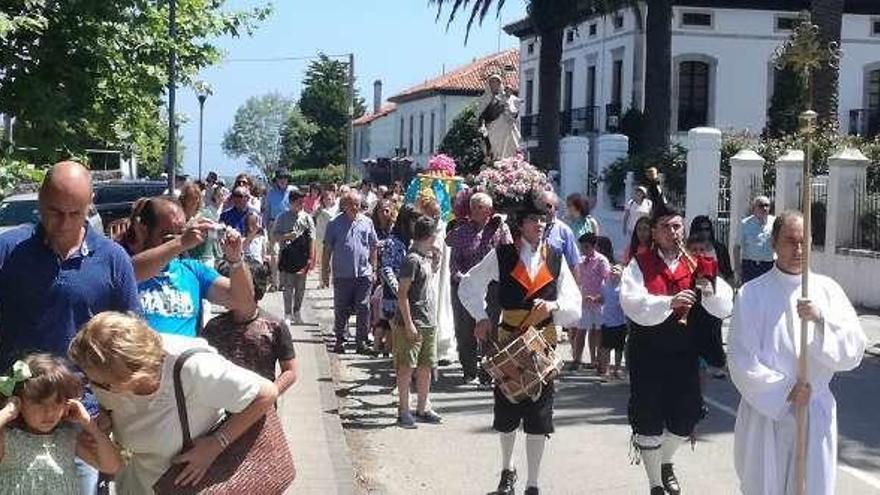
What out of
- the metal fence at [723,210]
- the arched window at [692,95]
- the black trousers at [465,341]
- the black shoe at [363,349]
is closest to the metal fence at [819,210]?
the metal fence at [723,210]

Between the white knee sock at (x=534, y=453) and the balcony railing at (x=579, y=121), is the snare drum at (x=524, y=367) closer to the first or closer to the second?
the white knee sock at (x=534, y=453)

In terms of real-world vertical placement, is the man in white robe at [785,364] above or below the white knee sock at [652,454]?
above

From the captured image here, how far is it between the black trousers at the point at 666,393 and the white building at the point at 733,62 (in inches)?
1506

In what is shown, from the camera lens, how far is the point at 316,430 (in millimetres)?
10023

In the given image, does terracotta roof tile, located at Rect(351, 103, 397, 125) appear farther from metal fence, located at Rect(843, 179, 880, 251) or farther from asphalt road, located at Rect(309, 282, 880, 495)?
asphalt road, located at Rect(309, 282, 880, 495)

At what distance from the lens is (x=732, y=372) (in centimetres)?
651

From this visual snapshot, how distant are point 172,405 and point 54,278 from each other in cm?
93

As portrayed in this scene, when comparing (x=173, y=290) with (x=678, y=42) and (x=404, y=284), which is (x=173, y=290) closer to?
(x=404, y=284)

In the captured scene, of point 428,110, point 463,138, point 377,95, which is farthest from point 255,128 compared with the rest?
point 463,138

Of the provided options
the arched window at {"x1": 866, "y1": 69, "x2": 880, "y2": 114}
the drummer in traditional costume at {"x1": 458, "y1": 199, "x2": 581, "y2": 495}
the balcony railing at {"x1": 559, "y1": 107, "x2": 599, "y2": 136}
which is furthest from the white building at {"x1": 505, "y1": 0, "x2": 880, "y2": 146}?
the drummer in traditional costume at {"x1": 458, "y1": 199, "x2": 581, "y2": 495}

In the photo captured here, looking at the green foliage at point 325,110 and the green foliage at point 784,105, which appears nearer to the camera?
the green foliage at point 784,105

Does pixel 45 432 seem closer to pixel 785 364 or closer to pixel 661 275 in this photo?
pixel 785 364

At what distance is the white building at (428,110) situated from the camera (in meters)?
73.9

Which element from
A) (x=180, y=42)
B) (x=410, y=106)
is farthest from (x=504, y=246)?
(x=410, y=106)
